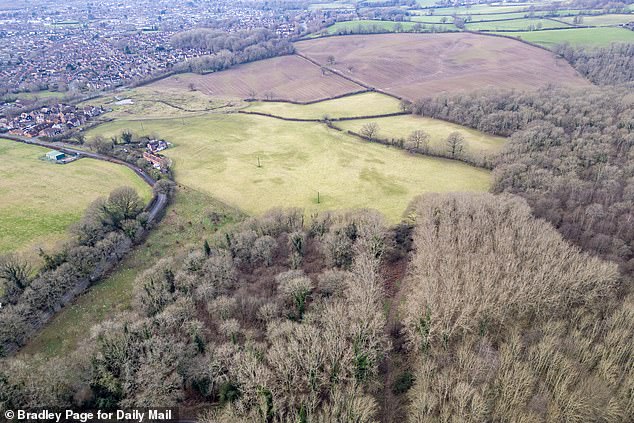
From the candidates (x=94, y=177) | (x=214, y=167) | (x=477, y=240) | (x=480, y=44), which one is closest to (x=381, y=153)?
(x=214, y=167)

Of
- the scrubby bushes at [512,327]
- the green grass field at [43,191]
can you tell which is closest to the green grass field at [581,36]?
the scrubby bushes at [512,327]

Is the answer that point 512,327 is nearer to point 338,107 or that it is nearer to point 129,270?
point 129,270

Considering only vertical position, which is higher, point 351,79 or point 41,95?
point 351,79

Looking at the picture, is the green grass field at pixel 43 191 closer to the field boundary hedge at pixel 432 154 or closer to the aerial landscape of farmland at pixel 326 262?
the aerial landscape of farmland at pixel 326 262

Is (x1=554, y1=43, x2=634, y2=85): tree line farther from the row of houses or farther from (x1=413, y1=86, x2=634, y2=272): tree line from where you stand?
the row of houses

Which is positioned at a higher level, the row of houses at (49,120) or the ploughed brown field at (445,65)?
the ploughed brown field at (445,65)

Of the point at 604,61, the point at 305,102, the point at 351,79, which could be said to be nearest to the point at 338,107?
the point at 305,102

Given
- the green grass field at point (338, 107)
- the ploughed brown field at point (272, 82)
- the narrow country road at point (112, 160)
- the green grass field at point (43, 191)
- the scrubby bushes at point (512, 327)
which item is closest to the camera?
the scrubby bushes at point (512, 327)
